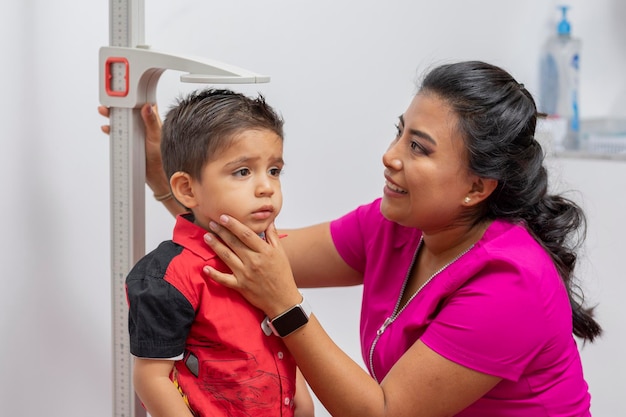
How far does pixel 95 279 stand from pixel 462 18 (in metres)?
1.34

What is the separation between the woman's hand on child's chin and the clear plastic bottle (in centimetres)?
159

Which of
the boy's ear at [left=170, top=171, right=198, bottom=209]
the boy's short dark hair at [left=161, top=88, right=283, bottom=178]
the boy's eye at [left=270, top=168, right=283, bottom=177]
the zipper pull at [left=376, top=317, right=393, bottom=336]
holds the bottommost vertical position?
the zipper pull at [left=376, top=317, right=393, bottom=336]

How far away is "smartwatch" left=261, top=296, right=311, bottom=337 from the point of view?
4.38 feet

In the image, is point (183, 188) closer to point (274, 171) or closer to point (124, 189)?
point (274, 171)

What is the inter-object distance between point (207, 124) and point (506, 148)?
1.83 feet

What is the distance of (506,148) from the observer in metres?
1.49

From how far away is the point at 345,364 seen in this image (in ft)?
4.65

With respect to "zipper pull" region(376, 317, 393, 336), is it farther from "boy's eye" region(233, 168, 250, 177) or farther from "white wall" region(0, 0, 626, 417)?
"white wall" region(0, 0, 626, 417)

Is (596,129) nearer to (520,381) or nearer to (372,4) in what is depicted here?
(372,4)

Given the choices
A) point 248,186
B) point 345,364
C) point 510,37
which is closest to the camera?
point 248,186

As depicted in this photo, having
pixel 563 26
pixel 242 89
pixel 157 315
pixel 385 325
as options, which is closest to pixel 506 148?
pixel 385 325

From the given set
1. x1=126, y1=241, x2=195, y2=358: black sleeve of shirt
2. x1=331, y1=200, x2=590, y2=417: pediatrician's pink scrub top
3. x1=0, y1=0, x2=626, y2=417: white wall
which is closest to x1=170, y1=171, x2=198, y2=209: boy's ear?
x1=126, y1=241, x2=195, y2=358: black sleeve of shirt

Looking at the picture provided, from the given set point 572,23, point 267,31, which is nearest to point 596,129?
point 572,23

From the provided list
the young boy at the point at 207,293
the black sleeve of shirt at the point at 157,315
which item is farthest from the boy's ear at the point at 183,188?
the black sleeve of shirt at the point at 157,315
